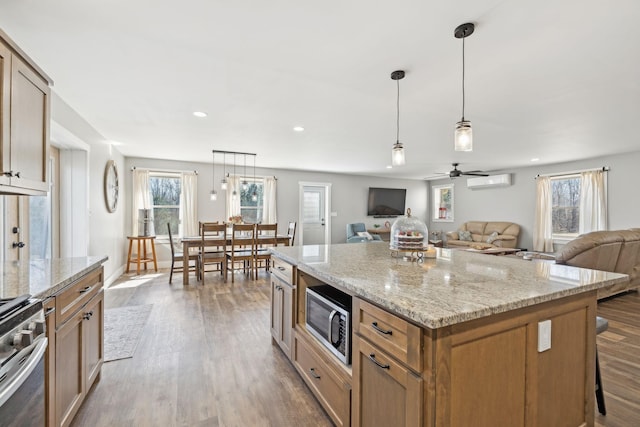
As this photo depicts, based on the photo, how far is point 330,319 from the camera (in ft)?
5.45

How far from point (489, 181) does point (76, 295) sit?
28.2 feet

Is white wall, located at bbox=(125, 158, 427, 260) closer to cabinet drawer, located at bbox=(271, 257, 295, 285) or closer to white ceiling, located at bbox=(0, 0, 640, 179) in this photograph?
white ceiling, located at bbox=(0, 0, 640, 179)

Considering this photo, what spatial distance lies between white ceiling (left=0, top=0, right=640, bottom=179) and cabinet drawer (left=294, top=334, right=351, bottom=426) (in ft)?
6.65

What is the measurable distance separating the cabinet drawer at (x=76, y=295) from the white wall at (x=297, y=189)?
4.93 metres

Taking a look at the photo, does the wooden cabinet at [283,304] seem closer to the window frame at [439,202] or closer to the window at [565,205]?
the window at [565,205]

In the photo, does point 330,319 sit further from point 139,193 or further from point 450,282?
point 139,193

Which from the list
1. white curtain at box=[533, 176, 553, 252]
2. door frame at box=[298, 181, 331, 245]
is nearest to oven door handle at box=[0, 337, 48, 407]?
door frame at box=[298, 181, 331, 245]

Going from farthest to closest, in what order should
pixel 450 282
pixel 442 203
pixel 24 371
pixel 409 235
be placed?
pixel 442 203
pixel 409 235
pixel 450 282
pixel 24 371

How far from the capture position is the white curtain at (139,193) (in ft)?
20.2

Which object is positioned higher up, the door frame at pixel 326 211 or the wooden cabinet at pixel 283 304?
the door frame at pixel 326 211

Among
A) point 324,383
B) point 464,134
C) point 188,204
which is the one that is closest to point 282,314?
point 324,383

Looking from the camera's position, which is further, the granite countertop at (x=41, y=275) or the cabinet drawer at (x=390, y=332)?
the granite countertop at (x=41, y=275)

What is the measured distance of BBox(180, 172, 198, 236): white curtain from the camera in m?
6.55

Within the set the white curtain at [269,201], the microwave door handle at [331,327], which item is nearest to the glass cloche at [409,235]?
the microwave door handle at [331,327]
